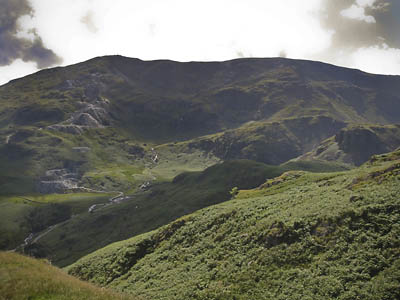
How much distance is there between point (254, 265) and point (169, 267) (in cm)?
1228

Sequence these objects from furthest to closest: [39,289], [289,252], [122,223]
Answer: [122,223]
[289,252]
[39,289]

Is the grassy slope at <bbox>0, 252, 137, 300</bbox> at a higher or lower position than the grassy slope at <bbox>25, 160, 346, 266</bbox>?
higher

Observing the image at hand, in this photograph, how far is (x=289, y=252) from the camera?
2605 centimetres

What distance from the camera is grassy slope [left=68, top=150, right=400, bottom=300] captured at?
21109 mm

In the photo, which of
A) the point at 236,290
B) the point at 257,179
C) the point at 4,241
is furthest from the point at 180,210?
the point at 236,290

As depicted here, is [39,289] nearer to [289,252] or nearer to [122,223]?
[289,252]

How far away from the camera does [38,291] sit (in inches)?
685

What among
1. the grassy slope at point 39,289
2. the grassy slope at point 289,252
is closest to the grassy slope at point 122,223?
the grassy slope at point 289,252

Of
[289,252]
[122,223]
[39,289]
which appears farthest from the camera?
Answer: [122,223]

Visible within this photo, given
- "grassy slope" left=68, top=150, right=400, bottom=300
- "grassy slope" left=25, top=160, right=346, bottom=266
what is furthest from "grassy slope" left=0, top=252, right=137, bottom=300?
"grassy slope" left=25, top=160, right=346, bottom=266

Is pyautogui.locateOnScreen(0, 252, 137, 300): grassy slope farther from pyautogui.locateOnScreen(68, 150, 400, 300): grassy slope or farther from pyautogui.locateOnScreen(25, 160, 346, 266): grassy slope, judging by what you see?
pyautogui.locateOnScreen(25, 160, 346, 266): grassy slope

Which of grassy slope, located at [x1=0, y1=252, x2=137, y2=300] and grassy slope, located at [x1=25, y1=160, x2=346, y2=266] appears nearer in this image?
grassy slope, located at [x1=0, y1=252, x2=137, y2=300]

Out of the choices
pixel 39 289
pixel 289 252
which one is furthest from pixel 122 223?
pixel 39 289

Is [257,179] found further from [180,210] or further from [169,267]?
[169,267]
